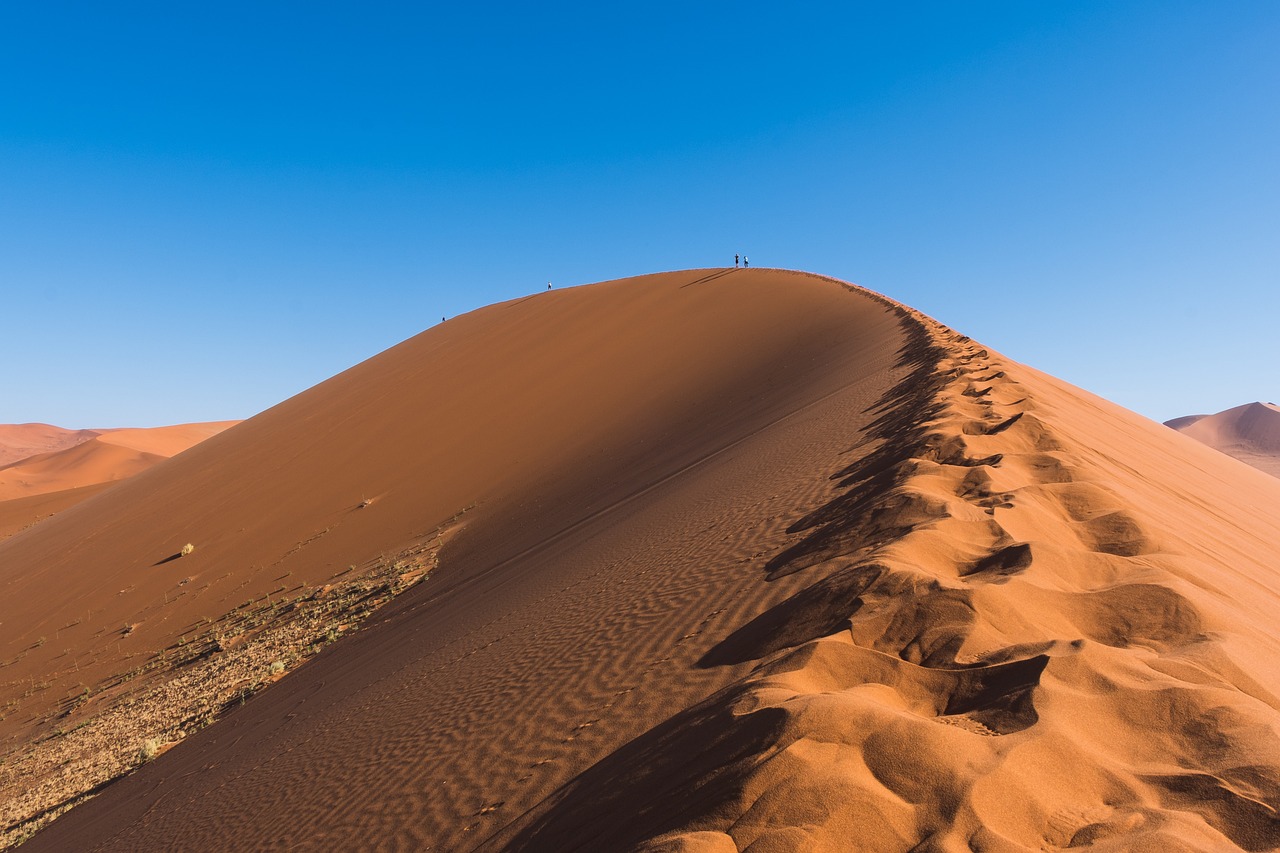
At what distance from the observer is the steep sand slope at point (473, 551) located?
16.5 feet

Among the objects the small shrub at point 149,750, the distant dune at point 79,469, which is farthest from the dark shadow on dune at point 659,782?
the distant dune at point 79,469

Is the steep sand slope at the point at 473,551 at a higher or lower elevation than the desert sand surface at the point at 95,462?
lower

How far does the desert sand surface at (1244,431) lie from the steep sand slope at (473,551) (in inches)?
2508

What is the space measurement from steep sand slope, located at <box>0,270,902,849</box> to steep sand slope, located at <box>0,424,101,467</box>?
4252 inches

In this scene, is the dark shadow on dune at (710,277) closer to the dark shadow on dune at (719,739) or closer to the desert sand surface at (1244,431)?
the dark shadow on dune at (719,739)

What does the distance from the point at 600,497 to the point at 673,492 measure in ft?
9.11

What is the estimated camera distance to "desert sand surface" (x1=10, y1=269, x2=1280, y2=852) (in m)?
2.68

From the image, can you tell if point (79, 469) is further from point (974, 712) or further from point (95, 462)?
point (974, 712)

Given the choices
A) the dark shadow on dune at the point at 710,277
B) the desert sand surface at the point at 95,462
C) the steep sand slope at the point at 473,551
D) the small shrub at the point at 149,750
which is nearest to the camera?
the steep sand slope at the point at 473,551

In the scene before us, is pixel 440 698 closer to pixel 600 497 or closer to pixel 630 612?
pixel 630 612

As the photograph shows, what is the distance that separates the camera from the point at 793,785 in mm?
2641

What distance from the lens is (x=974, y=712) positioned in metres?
3.10

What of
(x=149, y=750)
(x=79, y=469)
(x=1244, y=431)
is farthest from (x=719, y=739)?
(x=1244, y=431)

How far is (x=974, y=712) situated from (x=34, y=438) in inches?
6135
